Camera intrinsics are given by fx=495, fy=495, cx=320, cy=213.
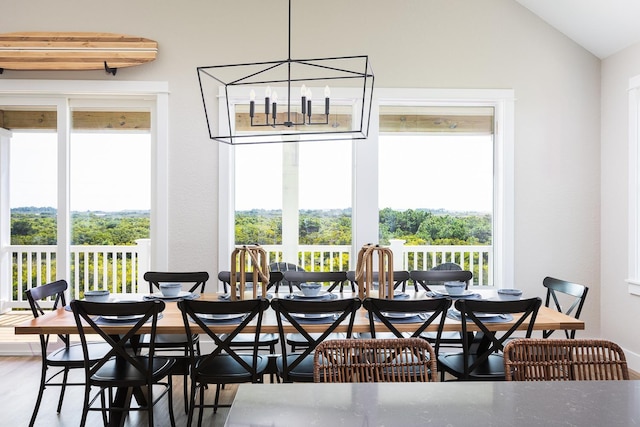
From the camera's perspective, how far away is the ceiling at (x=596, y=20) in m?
3.76

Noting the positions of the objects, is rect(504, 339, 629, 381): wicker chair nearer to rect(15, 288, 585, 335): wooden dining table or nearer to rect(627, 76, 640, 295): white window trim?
rect(15, 288, 585, 335): wooden dining table

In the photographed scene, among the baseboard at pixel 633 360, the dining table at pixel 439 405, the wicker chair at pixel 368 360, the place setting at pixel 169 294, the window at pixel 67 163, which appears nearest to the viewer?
the dining table at pixel 439 405

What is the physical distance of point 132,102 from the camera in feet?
14.5

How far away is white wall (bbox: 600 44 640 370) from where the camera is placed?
4.06m

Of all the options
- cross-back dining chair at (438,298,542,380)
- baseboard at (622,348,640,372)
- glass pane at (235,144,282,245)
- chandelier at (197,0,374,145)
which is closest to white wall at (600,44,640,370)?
baseboard at (622,348,640,372)

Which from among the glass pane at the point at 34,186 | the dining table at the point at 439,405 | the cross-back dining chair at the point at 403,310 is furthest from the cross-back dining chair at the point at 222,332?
the glass pane at the point at 34,186

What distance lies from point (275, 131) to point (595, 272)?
3167mm

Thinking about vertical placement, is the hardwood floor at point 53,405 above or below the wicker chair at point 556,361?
below

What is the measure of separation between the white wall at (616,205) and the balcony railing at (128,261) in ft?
3.27

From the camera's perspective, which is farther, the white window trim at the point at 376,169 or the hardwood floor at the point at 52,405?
the white window trim at the point at 376,169

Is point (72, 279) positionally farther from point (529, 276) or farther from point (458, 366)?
point (529, 276)

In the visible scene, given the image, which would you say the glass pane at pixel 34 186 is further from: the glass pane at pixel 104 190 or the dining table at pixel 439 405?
the dining table at pixel 439 405

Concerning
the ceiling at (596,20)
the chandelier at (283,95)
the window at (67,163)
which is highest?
the ceiling at (596,20)

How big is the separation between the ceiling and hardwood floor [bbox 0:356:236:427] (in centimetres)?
401
